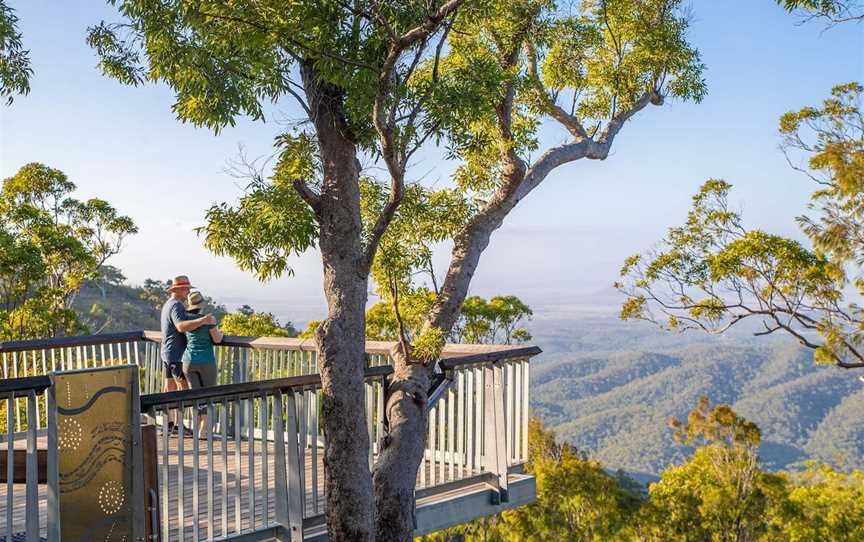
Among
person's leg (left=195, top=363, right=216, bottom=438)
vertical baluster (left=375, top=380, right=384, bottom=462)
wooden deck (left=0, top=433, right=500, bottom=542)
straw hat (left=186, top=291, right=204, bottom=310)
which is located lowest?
wooden deck (left=0, top=433, right=500, bottom=542)

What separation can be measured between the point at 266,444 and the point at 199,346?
10.8 ft

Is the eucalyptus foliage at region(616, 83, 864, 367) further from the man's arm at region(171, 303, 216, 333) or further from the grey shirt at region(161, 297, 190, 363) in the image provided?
the grey shirt at region(161, 297, 190, 363)

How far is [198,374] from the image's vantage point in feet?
25.6

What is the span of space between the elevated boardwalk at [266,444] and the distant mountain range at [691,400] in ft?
211

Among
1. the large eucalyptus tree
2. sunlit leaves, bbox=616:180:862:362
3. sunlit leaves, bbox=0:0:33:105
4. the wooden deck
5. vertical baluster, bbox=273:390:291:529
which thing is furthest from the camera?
sunlit leaves, bbox=616:180:862:362

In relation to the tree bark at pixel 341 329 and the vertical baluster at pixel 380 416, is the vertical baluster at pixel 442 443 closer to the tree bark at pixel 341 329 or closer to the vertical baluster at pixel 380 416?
the vertical baluster at pixel 380 416

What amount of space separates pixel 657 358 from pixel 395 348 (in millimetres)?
138595

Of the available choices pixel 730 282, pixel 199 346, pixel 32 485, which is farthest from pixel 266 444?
pixel 730 282

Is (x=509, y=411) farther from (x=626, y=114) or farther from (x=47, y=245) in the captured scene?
(x=47, y=245)

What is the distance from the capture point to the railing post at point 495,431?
262 inches

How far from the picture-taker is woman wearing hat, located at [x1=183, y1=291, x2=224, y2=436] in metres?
7.79

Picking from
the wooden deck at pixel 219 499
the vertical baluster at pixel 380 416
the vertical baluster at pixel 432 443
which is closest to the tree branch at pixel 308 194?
the vertical baluster at pixel 380 416

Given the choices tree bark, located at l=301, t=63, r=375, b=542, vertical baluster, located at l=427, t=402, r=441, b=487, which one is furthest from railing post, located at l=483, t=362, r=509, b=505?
tree bark, located at l=301, t=63, r=375, b=542

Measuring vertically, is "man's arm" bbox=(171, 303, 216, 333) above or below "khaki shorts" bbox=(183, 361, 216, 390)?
above
